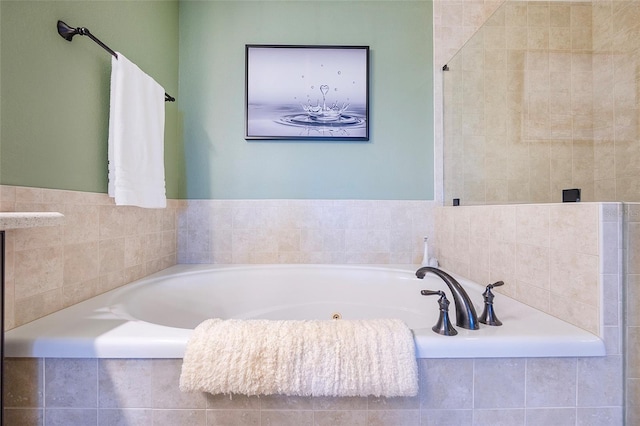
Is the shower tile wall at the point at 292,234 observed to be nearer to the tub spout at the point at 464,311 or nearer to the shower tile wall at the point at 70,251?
the shower tile wall at the point at 70,251

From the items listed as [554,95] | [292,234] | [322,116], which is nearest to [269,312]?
[292,234]

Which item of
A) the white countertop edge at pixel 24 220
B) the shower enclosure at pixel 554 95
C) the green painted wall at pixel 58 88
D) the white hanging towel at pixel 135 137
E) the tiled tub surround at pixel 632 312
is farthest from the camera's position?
the shower enclosure at pixel 554 95

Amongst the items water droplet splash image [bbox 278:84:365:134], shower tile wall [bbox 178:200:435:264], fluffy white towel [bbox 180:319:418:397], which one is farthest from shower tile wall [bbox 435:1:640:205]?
fluffy white towel [bbox 180:319:418:397]

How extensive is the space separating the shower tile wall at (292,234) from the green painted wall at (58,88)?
0.71m

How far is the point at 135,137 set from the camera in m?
1.28

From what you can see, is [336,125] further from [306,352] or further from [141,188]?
[306,352]

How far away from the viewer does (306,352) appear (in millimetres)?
676

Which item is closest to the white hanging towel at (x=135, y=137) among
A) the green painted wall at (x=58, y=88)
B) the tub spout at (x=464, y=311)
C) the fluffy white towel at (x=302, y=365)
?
the green painted wall at (x=58, y=88)

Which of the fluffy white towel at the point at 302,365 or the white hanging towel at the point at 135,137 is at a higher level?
the white hanging towel at the point at 135,137

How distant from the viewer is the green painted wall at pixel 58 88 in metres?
0.82

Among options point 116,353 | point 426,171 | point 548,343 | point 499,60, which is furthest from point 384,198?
point 116,353

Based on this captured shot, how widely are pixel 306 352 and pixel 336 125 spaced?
4.82ft

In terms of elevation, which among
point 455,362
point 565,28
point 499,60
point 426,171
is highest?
point 565,28

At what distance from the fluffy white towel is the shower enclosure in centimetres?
101
